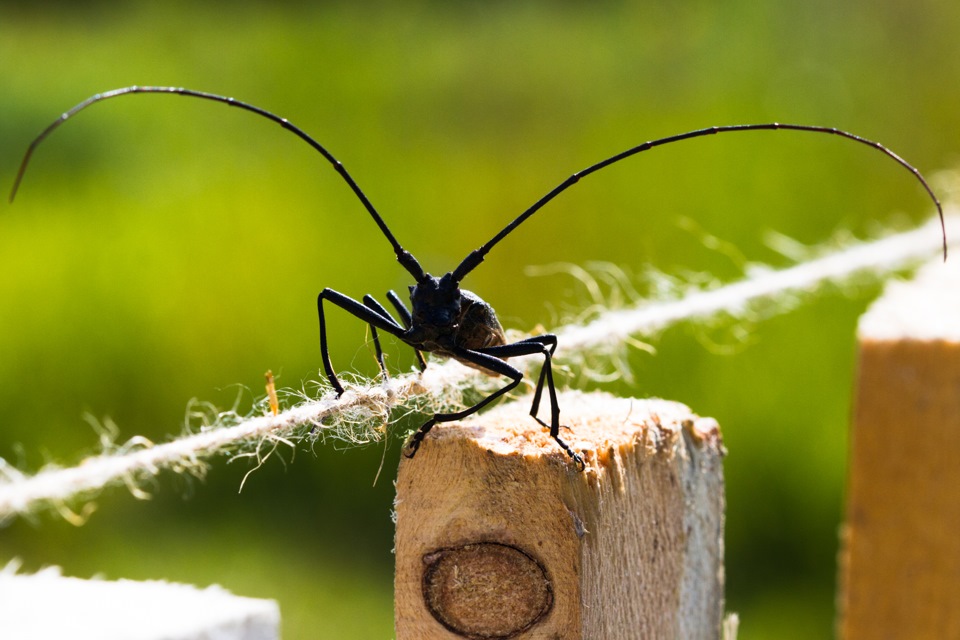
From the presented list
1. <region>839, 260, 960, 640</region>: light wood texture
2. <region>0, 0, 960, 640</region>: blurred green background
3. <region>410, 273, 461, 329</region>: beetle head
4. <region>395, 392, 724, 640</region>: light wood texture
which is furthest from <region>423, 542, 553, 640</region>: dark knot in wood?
<region>0, 0, 960, 640</region>: blurred green background

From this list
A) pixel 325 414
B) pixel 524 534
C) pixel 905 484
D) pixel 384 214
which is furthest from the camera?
pixel 384 214

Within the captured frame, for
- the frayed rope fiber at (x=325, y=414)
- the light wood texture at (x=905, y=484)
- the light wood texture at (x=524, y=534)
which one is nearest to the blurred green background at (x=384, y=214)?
the frayed rope fiber at (x=325, y=414)

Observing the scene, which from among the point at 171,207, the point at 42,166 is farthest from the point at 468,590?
the point at 42,166

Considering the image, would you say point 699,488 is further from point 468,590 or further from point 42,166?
point 42,166

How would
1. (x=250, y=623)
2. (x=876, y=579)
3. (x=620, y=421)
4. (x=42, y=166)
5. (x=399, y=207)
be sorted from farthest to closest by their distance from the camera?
(x=42, y=166), (x=399, y=207), (x=876, y=579), (x=620, y=421), (x=250, y=623)

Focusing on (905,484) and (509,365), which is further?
(905,484)

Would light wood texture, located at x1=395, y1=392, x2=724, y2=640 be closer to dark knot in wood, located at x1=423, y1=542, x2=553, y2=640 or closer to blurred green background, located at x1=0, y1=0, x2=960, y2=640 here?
dark knot in wood, located at x1=423, y1=542, x2=553, y2=640

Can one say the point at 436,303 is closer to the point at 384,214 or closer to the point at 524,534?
the point at 524,534

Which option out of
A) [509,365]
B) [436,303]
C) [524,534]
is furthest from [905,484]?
[524,534]
